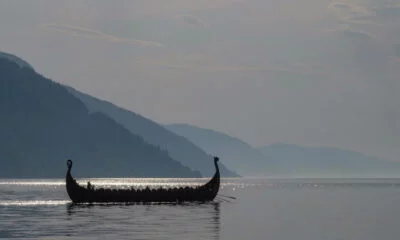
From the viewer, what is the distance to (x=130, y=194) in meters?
118

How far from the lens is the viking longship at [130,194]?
117m

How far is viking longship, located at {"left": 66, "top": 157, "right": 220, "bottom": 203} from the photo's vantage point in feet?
383

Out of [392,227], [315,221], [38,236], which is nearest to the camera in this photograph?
[38,236]

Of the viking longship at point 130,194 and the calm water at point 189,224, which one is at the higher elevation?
the viking longship at point 130,194

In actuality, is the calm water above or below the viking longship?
below

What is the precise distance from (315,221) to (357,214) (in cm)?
1607

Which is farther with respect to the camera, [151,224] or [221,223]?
[221,223]

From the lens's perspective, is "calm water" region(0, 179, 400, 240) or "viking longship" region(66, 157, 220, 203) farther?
"viking longship" region(66, 157, 220, 203)

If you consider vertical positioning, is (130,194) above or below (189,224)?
above

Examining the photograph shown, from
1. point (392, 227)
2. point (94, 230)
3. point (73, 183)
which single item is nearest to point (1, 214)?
point (73, 183)

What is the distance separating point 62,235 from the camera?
68.2m

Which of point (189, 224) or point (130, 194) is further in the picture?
point (130, 194)

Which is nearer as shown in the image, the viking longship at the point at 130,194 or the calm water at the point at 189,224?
the calm water at the point at 189,224

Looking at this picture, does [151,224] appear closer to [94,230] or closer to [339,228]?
[94,230]
